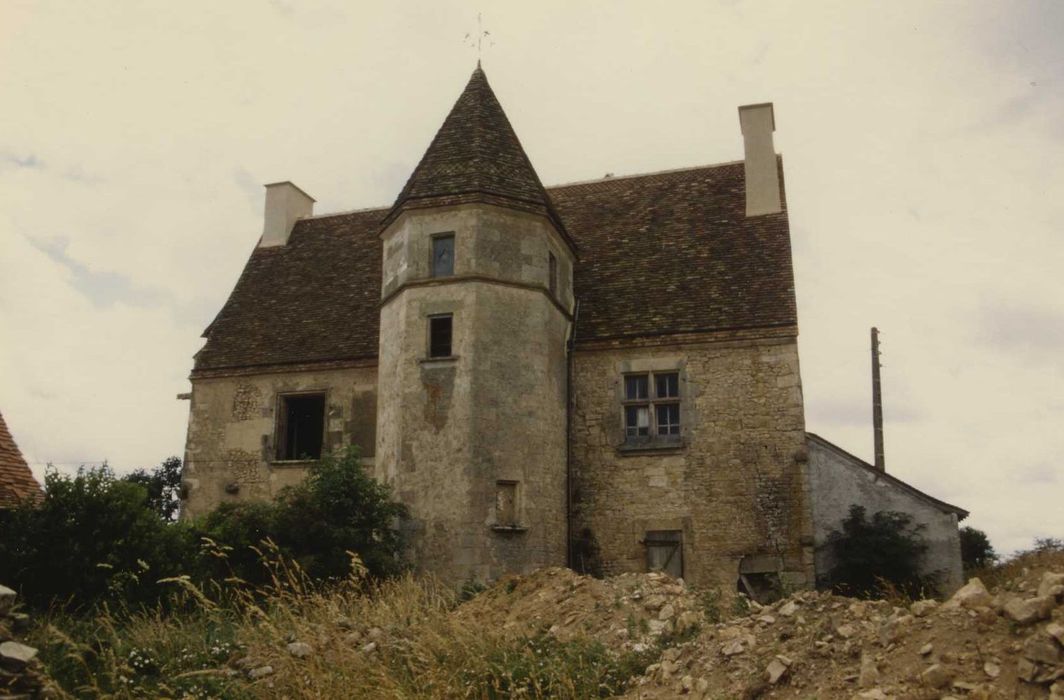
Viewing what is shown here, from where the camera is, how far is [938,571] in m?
16.4

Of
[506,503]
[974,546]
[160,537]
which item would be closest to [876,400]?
[974,546]

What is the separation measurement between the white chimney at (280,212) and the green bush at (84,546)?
36.4 ft

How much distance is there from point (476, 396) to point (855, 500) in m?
6.69

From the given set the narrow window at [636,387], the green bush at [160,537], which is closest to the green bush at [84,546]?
the green bush at [160,537]

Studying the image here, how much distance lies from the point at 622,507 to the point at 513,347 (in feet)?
11.2

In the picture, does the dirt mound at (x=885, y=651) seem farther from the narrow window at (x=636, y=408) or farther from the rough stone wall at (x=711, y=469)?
the narrow window at (x=636, y=408)

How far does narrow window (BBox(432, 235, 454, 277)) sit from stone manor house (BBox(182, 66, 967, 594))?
0.04 meters

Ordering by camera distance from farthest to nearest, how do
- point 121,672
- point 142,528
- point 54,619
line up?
point 142,528, point 54,619, point 121,672

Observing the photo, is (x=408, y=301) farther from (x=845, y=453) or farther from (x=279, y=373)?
(x=845, y=453)

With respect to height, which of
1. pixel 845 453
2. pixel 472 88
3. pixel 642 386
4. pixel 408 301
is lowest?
pixel 845 453

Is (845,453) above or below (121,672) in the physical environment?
above

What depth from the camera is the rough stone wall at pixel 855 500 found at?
54.4 ft

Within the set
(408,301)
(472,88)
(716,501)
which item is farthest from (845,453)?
(472,88)

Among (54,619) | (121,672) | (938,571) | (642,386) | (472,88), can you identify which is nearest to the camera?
(121,672)
